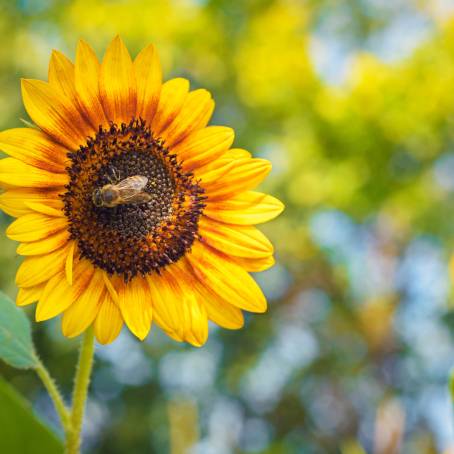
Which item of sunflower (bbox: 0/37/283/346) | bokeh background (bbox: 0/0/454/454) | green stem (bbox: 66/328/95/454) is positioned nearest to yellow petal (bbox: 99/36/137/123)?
sunflower (bbox: 0/37/283/346)

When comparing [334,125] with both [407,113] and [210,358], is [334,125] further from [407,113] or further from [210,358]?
[210,358]

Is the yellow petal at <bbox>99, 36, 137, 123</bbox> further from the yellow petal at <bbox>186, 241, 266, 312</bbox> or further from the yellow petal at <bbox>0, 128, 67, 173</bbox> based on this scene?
the yellow petal at <bbox>186, 241, 266, 312</bbox>

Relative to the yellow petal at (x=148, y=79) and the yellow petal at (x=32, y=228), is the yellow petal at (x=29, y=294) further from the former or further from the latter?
the yellow petal at (x=148, y=79)

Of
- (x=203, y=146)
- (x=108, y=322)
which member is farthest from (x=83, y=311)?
(x=203, y=146)

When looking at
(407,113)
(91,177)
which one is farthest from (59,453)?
(407,113)

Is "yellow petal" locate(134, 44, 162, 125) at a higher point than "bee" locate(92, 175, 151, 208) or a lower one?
higher

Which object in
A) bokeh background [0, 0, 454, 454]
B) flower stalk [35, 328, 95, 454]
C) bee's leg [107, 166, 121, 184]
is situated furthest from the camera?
bokeh background [0, 0, 454, 454]

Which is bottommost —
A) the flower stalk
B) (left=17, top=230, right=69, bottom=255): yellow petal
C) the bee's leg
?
the flower stalk
